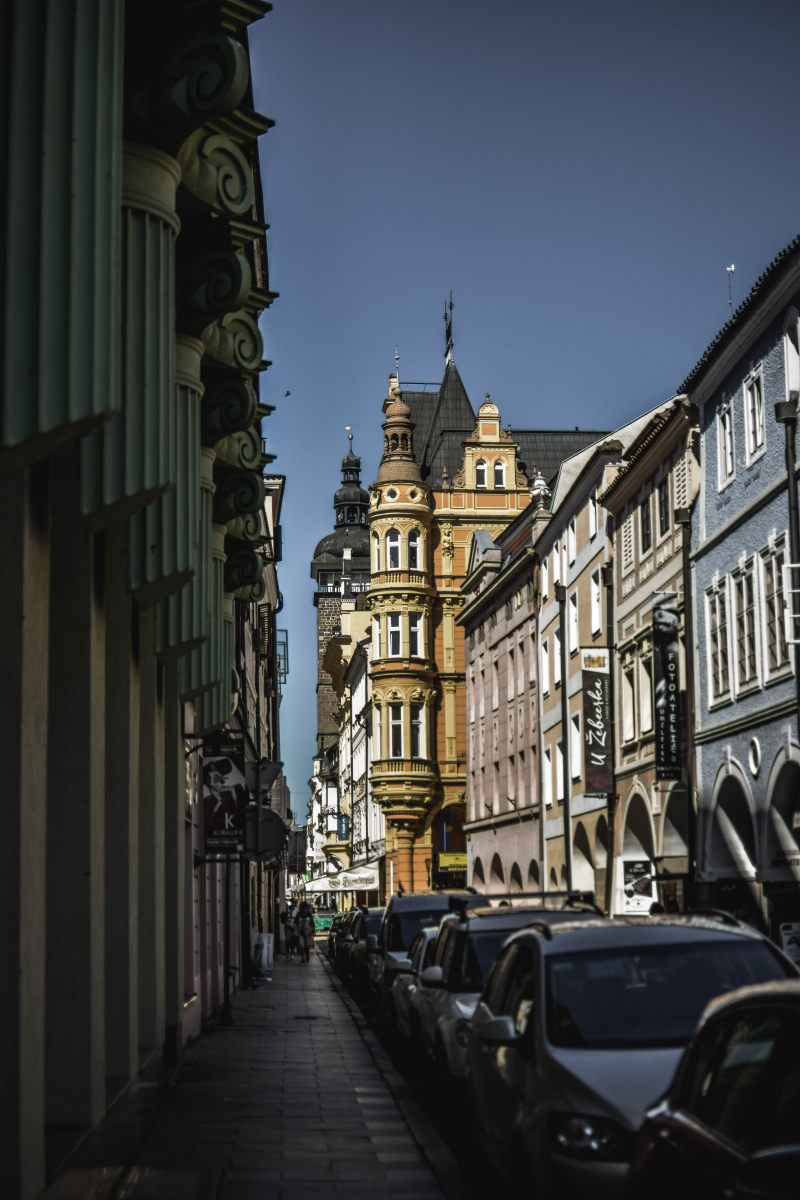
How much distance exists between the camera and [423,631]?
2992 inches

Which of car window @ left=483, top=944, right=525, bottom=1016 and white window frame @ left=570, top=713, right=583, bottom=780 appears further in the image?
white window frame @ left=570, top=713, right=583, bottom=780

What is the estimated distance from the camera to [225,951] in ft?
94.9

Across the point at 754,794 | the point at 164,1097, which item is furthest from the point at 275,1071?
the point at 754,794

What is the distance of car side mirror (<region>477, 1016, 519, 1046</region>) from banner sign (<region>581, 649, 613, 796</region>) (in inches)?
1287

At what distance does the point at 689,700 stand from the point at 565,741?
12954 mm

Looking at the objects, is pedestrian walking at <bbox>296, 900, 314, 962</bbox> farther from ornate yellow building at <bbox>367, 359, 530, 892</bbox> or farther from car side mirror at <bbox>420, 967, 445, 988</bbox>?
car side mirror at <bbox>420, 967, 445, 988</bbox>

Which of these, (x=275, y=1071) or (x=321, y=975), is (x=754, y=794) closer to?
(x=275, y=1071)

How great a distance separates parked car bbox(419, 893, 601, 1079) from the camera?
14.2 metres

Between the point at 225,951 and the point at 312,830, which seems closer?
the point at 225,951

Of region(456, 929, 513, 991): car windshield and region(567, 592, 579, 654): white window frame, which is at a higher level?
region(567, 592, 579, 654): white window frame

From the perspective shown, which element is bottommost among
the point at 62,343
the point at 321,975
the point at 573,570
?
the point at 321,975

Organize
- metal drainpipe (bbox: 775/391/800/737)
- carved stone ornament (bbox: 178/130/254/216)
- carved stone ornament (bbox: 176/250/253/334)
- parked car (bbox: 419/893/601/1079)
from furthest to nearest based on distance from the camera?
metal drainpipe (bbox: 775/391/800/737), parked car (bbox: 419/893/601/1079), carved stone ornament (bbox: 176/250/253/334), carved stone ornament (bbox: 178/130/254/216)

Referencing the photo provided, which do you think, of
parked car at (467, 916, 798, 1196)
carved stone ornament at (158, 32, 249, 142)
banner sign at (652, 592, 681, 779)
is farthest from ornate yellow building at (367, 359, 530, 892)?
parked car at (467, 916, 798, 1196)

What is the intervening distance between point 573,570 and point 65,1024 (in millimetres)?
38828
